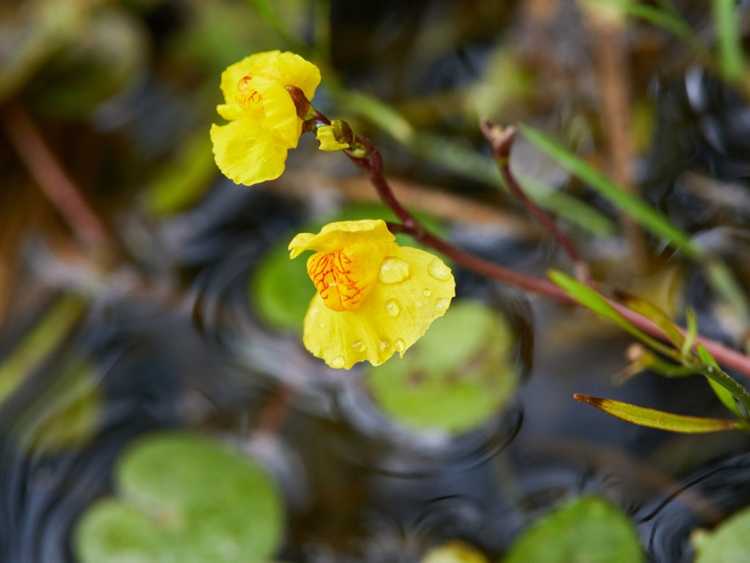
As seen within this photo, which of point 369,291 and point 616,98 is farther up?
point 369,291

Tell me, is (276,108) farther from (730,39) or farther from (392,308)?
(730,39)

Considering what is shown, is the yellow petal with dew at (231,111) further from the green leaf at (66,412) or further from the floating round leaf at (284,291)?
Answer: the green leaf at (66,412)

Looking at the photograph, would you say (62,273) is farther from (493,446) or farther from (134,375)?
(493,446)

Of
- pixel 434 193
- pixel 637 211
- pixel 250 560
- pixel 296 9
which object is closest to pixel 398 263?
pixel 637 211

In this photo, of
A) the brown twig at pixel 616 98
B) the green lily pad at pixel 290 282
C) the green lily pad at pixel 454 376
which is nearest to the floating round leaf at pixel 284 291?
the green lily pad at pixel 290 282

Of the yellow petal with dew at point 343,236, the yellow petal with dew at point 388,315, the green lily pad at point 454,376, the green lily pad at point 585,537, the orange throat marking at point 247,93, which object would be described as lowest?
the green lily pad at point 454,376

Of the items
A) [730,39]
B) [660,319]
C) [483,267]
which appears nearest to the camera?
[660,319]

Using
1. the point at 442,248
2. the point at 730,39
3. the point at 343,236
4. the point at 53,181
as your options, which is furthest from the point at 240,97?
the point at 53,181
